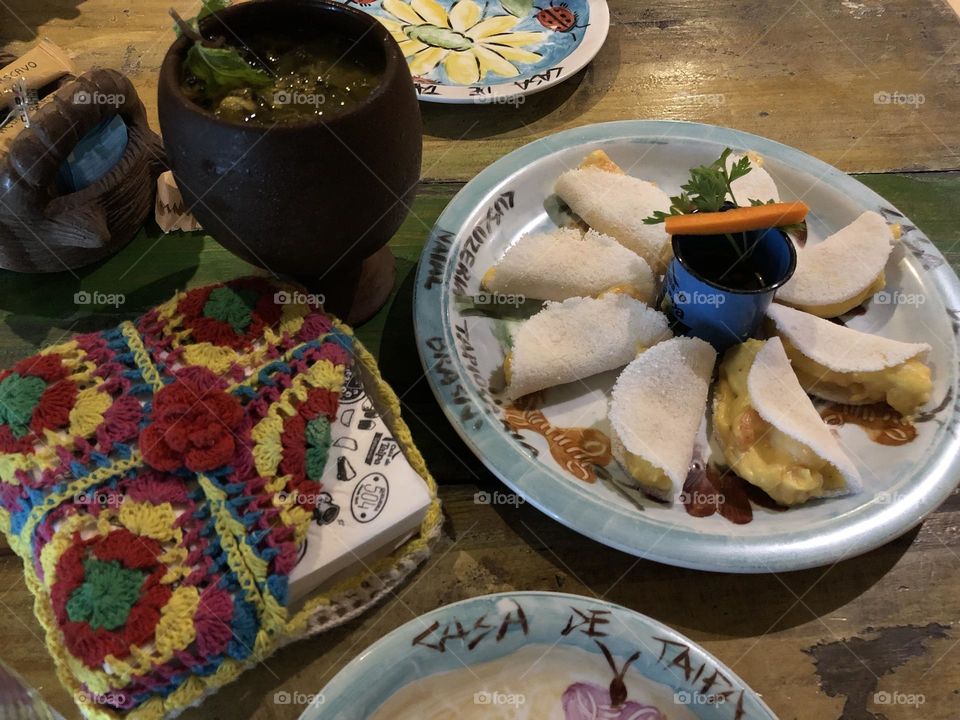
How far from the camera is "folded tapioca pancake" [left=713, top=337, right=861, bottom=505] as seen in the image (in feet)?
2.49

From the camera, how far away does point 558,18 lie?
133 centimetres

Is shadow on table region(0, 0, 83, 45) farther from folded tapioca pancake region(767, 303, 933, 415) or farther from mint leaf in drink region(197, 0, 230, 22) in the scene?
folded tapioca pancake region(767, 303, 933, 415)

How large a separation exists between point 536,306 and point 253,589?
0.53m

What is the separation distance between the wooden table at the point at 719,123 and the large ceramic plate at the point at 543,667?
0.28 feet

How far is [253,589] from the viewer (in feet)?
2.03

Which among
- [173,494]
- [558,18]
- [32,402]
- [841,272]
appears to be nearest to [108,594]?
[173,494]

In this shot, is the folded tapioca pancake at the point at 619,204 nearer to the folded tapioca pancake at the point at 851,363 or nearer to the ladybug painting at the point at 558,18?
the folded tapioca pancake at the point at 851,363

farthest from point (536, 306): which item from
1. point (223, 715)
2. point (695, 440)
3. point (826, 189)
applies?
point (223, 715)

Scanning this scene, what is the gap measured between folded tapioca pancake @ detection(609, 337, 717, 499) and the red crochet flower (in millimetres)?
413

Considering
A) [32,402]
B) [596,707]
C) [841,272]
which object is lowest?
[596,707]

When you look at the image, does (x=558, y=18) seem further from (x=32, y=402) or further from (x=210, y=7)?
(x=32, y=402)

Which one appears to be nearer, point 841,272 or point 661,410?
point 661,410

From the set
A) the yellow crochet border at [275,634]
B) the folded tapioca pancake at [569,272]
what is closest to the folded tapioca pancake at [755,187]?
the folded tapioca pancake at [569,272]

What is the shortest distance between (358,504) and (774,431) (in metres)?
0.46
